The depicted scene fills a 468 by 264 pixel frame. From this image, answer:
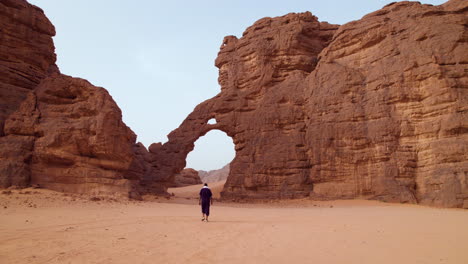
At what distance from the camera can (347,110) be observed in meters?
19.4

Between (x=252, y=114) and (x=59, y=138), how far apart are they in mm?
12770

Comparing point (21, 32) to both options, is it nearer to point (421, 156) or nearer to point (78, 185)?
point (78, 185)

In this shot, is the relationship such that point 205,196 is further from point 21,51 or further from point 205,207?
point 21,51

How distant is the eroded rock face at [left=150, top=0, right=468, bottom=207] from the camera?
53.0 ft

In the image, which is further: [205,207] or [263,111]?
[263,111]

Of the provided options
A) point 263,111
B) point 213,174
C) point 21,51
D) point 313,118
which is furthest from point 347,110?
point 213,174

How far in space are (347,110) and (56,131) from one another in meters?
15.9

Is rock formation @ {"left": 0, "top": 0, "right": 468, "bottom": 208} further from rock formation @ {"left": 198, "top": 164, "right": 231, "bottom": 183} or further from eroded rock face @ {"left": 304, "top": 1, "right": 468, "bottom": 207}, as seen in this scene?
rock formation @ {"left": 198, "top": 164, "right": 231, "bottom": 183}

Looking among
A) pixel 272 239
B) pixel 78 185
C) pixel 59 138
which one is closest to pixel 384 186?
pixel 272 239

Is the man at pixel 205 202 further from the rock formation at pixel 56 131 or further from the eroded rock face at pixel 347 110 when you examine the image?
the eroded rock face at pixel 347 110

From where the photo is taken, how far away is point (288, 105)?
23141mm

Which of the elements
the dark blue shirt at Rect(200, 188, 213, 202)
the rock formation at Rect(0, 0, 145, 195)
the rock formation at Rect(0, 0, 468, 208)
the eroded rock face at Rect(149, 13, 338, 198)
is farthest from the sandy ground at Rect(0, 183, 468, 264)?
the eroded rock face at Rect(149, 13, 338, 198)

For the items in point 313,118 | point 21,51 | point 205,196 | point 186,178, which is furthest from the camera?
point 186,178

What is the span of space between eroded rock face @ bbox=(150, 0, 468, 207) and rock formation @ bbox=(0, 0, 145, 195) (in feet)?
26.4
